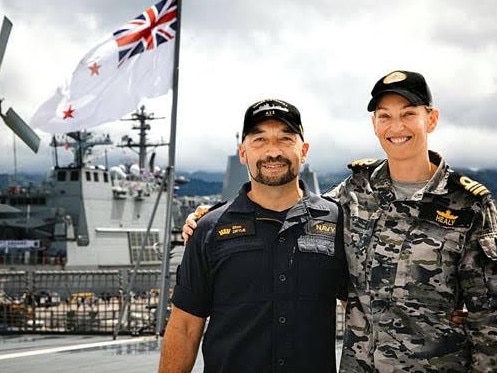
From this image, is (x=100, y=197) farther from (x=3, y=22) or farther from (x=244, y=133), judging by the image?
(x=244, y=133)

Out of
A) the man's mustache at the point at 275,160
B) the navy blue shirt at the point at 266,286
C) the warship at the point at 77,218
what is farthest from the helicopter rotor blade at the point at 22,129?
the warship at the point at 77,218

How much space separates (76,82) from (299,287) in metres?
7.47

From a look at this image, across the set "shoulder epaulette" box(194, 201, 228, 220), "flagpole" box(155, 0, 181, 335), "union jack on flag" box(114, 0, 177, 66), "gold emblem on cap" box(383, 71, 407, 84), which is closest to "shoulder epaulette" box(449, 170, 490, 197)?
"gold emblem on cap" box(383, 71, 407, 84)

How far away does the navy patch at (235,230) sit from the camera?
259 centimetres

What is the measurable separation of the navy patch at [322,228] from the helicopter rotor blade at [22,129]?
6722 millimetres

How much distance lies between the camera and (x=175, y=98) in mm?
9617

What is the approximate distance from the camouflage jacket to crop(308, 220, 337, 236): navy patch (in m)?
0.10

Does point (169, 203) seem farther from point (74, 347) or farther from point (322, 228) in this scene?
point (322, 228)

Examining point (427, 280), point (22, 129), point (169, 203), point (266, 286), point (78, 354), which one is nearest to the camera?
point (427, 280)

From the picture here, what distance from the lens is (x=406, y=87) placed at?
253 centimetres

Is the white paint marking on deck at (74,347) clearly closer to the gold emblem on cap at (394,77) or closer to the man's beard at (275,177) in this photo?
the man's beard at (275,177)

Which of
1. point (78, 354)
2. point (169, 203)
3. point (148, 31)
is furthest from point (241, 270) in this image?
point (148, 31)

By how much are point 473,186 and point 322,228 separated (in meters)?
0.60

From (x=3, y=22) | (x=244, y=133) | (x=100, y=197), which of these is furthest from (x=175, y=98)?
(x=100, y=197)
